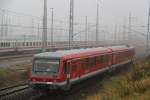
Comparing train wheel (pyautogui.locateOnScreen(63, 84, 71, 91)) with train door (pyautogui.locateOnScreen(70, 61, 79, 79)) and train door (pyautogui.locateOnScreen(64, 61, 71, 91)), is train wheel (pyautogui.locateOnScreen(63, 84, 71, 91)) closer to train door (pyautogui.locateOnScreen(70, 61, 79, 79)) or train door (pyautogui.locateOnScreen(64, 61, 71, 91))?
train door (pyautogui.locateOnScreen(64, 61, 71, 91))

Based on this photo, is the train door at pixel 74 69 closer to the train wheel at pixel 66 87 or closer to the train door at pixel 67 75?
the train door at pixel 67 75

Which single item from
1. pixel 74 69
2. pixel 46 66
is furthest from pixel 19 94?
pixel 74 69

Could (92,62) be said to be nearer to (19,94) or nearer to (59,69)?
(59,69)

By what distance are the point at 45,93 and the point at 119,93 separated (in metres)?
6.71

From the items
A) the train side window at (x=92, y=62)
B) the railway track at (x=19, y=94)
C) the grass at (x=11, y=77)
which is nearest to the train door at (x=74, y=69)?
the railway track at (x=19, y=94)

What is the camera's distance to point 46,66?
715 inches

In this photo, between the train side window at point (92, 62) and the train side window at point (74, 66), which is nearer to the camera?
the train side window at point (74, 66)

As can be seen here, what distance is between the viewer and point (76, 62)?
779 inches

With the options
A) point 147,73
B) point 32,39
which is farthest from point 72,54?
point 32,39

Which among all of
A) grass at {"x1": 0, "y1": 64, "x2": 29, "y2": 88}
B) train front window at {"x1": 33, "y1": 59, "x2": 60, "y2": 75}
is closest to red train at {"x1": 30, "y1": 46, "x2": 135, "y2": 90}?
train front window at {"x1": 33, "y1": 59, "x2": 60, "y2": 75}

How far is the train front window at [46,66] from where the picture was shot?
17.9m

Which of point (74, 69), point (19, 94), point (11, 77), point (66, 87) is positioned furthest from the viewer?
point (11, 77)

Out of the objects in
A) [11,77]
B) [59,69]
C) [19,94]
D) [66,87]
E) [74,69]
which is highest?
[59,69]

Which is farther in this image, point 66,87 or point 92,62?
point 92,62
